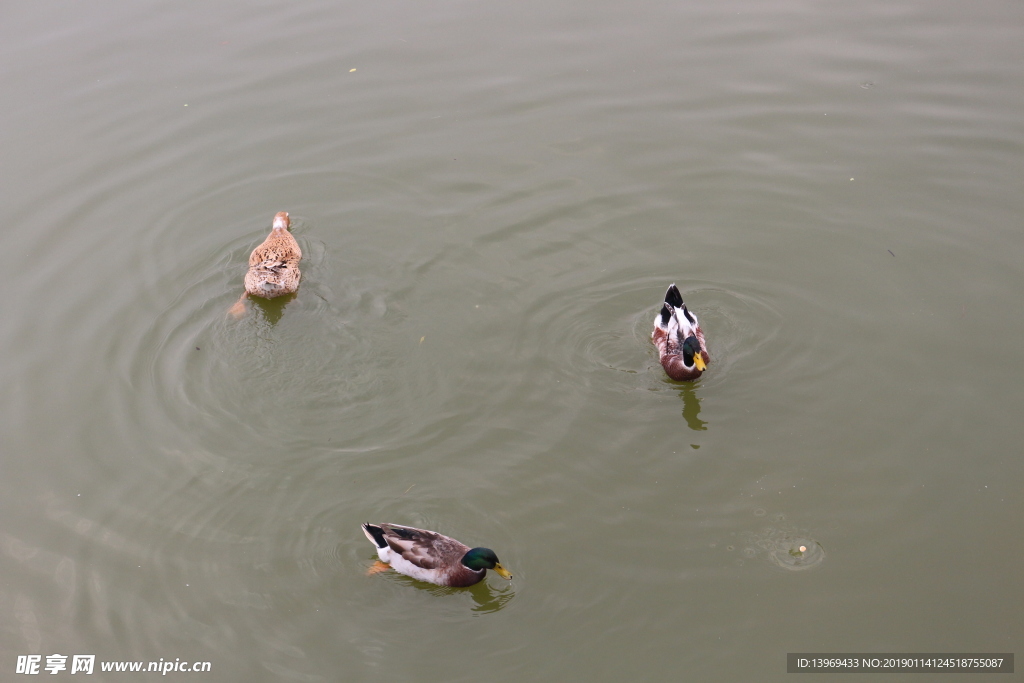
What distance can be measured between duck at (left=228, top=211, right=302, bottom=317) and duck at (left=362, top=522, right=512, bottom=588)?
10.2 feet

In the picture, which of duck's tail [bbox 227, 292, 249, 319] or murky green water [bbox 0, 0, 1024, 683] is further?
duck's tail [bbox 227, 292, 249, 319]

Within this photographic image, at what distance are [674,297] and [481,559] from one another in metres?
3.26

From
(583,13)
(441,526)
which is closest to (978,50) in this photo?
(583,13)

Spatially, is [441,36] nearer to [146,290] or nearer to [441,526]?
[146,290]

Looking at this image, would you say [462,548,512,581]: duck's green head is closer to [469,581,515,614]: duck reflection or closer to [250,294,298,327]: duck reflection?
[469,581,515,614]: duck reflection

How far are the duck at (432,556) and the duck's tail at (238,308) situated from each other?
125 inches

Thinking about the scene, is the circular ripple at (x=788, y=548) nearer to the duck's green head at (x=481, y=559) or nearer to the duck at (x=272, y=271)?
the duck's green head at (x=481, y=559)

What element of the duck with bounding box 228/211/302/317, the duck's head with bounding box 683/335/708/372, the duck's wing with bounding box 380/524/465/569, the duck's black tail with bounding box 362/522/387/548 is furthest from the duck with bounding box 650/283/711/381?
the duck with bounding box 228/211/302/317

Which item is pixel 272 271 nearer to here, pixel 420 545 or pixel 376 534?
pixel 376 534

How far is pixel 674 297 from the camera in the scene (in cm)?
822

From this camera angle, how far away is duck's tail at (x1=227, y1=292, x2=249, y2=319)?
28.8ft

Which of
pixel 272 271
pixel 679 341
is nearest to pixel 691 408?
pixel 679 341

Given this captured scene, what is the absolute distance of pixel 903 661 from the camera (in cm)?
589

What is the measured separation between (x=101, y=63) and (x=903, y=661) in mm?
12954
